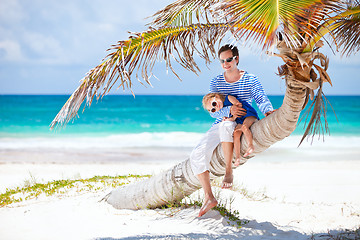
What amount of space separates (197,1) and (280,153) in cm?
1309

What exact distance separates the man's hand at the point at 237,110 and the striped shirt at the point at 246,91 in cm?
6

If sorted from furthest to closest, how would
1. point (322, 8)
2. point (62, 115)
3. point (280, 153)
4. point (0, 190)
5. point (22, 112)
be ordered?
point (22, 112) < point (280, 153) < point (0, 190) < point (62, 115) < point (322, 8)

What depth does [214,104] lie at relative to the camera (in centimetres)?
460

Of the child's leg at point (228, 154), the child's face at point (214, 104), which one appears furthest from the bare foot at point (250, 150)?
the child's face at point (214, 104)

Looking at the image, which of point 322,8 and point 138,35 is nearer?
point 322,8

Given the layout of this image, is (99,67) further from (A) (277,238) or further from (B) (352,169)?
(B) (352,169)

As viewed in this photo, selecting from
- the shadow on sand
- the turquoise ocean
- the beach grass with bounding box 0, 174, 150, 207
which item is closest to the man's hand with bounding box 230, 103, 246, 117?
the shadow on sand

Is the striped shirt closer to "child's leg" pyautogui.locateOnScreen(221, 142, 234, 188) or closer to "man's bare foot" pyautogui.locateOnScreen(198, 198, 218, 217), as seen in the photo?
"child's leg" pyautogui.locateOnScreen(221, 142, 234, 188)

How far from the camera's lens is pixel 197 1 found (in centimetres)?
456

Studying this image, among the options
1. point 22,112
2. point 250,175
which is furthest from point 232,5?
point 22,112

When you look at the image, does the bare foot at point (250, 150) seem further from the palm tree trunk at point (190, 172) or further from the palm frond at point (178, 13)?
the palm frond at point (178, 13)

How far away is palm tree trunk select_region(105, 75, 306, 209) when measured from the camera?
4.02m

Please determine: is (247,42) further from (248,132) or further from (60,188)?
(60,188)

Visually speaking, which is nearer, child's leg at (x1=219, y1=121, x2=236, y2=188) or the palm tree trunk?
the palm tree trunk
